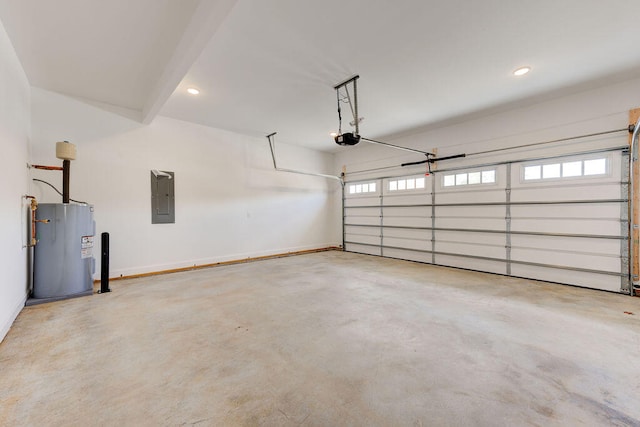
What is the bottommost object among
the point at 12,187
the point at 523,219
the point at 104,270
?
the point at 104,270

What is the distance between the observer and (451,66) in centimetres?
327

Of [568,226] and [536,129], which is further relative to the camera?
[536,129]

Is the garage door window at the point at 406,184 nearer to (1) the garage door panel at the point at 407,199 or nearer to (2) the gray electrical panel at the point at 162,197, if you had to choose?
(1) the garage door panel at the point at 407,199

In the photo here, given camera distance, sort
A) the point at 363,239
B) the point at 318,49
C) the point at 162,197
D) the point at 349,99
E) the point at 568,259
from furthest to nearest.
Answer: the point at 363,239, the point at 162,197, the point at 568,259, the point at 349,99, the point at 318,49

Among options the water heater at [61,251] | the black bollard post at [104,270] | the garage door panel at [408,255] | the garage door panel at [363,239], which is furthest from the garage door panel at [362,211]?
the water heater at [61,251]

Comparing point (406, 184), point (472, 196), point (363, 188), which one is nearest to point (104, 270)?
point (363, 188)

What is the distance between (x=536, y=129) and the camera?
4383 millimetres

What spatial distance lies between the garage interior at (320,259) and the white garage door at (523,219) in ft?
0.11

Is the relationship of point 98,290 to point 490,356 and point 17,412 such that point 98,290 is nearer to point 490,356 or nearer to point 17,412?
point 17,412

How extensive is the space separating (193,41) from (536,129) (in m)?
5.30

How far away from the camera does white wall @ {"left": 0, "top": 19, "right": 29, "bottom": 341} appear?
2.45 meters

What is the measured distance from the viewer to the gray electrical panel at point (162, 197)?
192 inches

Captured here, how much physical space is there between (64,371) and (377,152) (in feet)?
22.0

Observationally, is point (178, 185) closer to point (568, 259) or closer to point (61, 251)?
point (61, 251)
